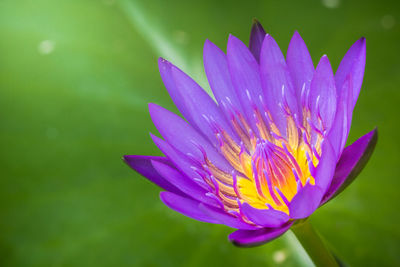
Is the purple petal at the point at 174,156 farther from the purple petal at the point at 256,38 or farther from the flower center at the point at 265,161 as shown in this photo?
the purple petal at the point at 256,38

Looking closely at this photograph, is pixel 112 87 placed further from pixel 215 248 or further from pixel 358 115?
pixel 358 115

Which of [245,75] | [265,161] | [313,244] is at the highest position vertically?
[245,75]

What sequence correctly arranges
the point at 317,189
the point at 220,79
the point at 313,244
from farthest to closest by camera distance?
the point at 220,79 < the point at 313,244 < the point at 317,189

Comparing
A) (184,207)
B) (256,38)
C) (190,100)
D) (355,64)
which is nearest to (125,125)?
(190,100)

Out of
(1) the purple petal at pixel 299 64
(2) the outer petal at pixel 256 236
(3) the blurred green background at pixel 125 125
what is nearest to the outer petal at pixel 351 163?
(2) the outer petal at pixel 256 236

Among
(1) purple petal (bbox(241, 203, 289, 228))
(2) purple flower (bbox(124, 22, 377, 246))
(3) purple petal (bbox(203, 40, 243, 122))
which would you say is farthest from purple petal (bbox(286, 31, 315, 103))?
(1) purple petal (bbox(241, 203, 289, 228))

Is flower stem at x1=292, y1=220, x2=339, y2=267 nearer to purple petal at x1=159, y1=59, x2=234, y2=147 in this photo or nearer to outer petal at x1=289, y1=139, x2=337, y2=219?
outer petal at x1=289, y1=139, x2=337, y2=219

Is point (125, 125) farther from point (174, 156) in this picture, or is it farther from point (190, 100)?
point (174, 156)
